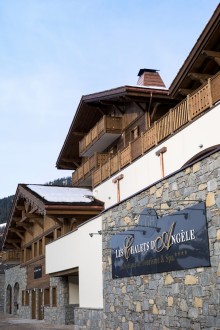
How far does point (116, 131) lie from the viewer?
2348 cm

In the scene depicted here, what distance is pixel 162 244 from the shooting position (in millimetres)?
10438

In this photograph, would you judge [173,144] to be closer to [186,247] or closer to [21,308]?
[186,247]

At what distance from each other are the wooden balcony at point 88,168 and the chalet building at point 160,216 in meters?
0.25

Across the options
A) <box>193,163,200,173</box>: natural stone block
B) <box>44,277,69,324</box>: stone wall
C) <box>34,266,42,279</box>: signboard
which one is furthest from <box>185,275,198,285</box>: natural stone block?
<box>34,266,42,279</box>: signboard

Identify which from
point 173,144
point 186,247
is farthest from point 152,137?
point 186,247

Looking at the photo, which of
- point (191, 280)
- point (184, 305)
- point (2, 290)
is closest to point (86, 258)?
point (184, 305)

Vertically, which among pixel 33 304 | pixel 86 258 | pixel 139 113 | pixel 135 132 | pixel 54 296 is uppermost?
pixel 139 113

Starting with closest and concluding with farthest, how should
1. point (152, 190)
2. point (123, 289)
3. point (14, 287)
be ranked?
point (152, 190)
point (123, 289)
point (14, 287)

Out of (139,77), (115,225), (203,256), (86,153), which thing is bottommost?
(203,256)

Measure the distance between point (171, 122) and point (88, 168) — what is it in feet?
34.4

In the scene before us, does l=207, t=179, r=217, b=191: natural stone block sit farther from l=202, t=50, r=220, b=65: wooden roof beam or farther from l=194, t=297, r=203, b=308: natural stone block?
l=202, t=50, r=220, b=65: wooden roof beam

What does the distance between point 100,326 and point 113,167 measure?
25.7 ft

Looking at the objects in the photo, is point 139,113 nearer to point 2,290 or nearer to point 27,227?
point 27,227

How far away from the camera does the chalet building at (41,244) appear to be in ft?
68.0
